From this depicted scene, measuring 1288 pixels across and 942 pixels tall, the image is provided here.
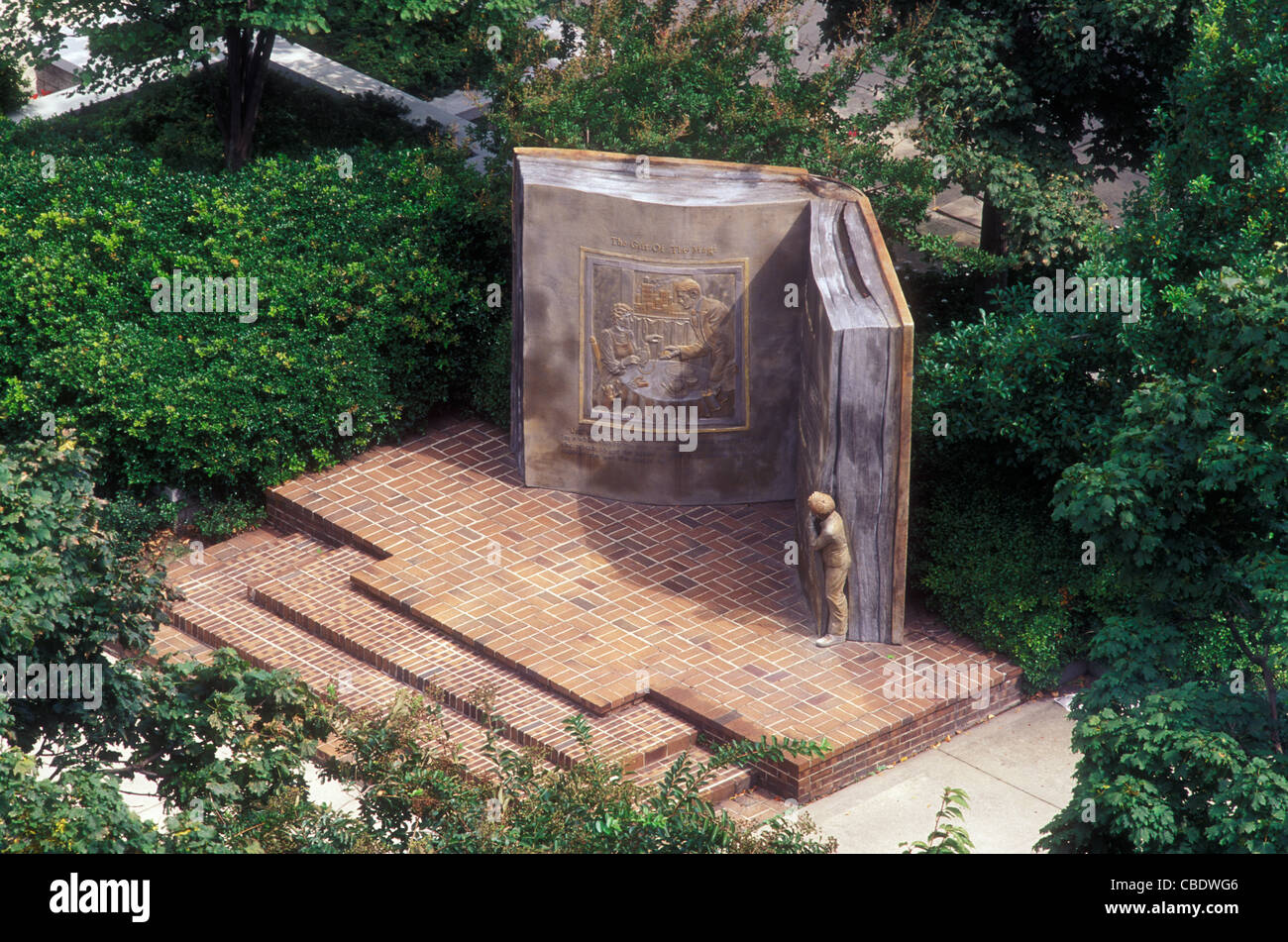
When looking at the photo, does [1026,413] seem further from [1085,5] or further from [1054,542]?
[1085,5]

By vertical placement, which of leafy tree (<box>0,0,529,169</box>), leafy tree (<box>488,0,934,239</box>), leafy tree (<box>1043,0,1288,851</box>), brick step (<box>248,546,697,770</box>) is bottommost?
brick step (<box>248,546,697,770</box>)

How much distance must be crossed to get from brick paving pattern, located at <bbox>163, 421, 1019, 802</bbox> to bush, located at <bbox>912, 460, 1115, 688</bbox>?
30 centimetres

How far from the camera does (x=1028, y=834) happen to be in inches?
609

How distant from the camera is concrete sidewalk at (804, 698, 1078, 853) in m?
15.5

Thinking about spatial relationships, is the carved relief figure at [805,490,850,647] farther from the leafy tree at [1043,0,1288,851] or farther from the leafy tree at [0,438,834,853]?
the leafy tree at [0,438,834,853]

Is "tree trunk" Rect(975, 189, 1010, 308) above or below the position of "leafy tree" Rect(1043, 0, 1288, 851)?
above

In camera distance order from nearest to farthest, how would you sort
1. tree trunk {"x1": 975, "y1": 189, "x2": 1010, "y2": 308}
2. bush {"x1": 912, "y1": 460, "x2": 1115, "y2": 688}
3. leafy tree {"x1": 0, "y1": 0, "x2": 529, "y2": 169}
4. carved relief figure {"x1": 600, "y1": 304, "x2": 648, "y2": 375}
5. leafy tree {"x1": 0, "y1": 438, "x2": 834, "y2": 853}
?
leafy tree {"x1": 0, "y1": 438, "x2": 834, "y2": 853} → bush {"x1": 912, "y1": 460, "x2": 1115, "y2": 688} → carved relief figure {"x1": 600, "y1": 304, "x2": 648, "y2": 375} → leafy tree {"x1": 0, "y1": 0, "x2": 529, "y2": 169} → tree trunk {"x1": 975, "y1": 189, "x2": 1010, "y2": 308}

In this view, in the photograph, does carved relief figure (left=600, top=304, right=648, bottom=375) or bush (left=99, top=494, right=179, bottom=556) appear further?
bush (left=99, top=494, right=179, bottom=556)

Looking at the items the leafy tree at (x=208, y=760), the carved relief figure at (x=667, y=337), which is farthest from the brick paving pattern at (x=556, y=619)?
the leafy tree at (x=208, y=760)

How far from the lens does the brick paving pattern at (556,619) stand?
16297 mm

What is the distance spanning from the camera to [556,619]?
17.6 meters

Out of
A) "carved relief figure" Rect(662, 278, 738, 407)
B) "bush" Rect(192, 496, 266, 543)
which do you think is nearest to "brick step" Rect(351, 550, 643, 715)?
"bush" Rect(192, 496, 266, 543)

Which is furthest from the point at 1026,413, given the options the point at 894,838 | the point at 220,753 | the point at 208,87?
the point at 208,87

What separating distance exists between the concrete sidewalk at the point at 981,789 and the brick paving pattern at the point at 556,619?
199 millimetres
